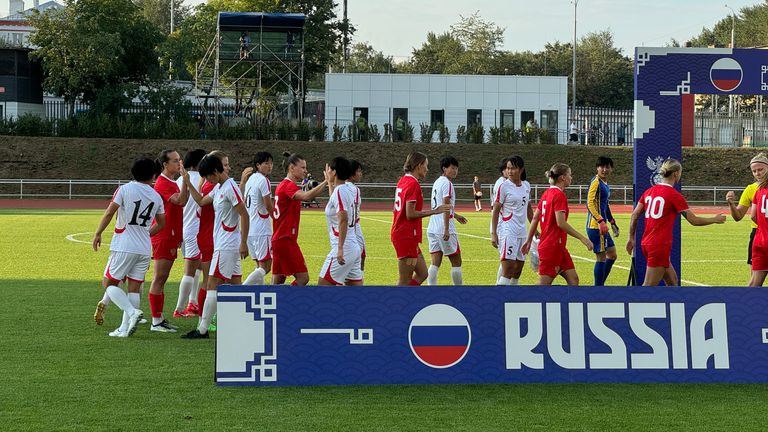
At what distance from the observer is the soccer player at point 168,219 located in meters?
11.2

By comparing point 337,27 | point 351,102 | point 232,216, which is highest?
point 337,27

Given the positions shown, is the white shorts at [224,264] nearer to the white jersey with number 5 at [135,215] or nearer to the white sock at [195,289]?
the white jersey with number 5 at [135,215]

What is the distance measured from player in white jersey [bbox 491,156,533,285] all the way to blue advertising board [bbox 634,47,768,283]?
1.46m

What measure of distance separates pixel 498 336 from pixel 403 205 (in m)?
3.71

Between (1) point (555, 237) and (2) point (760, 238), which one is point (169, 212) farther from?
(2) point (760, 238)

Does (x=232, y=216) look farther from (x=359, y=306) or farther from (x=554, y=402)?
(x=554, y=402)

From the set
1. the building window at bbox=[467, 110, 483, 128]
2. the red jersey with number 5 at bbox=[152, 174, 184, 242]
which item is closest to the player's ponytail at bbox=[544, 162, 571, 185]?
the red jersey with number 5 at bbox=[152, 174, 184, 242]

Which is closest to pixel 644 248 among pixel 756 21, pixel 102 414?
pixel 102 414

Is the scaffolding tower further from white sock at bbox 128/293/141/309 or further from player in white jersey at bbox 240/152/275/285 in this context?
white sock at bbox 128/293/141/309

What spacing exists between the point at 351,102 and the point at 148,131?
424 inches

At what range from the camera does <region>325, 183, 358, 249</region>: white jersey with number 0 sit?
10.3 metres

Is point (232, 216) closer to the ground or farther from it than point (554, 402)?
farther from it

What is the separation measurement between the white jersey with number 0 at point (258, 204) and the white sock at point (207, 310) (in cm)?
126

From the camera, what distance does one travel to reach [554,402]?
7625 millimetres
